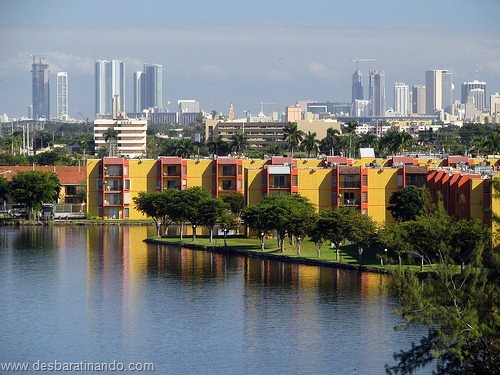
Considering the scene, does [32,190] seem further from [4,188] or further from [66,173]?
[66,173]

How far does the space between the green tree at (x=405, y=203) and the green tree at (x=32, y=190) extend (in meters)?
19.7

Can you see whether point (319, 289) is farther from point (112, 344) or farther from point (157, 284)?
point (112, 344)

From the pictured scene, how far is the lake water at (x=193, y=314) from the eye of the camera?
26.4 metres

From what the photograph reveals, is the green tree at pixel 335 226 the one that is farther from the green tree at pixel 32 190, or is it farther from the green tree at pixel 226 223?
the green tree at pixel 32 190

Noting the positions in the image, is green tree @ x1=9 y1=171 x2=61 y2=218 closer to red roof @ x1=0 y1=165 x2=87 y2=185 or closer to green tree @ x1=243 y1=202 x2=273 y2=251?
red roof @ x1=0 y1=165 x2=87 y2=185

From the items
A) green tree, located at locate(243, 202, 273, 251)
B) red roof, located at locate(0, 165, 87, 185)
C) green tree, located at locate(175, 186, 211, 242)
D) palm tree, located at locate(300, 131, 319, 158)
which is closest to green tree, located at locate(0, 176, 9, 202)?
red roof, located at locate(0, 165, 87, 185)

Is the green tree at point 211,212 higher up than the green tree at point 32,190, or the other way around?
the green tree at point 32,190

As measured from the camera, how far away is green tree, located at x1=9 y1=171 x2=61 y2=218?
6131 centimetres

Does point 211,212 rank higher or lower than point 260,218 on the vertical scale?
higher

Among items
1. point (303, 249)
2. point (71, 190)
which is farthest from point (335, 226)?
point (71, 190)

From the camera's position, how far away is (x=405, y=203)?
157 feet

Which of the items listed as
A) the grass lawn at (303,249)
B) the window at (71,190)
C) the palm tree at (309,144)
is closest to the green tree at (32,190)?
the window at (71,190)

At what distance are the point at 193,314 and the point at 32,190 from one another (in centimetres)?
3128

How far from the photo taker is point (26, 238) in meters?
51.8
